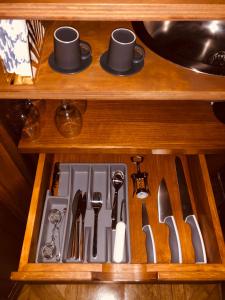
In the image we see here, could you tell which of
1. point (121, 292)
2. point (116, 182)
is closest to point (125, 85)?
point (116, 182)

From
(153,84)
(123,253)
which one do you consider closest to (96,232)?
(123,253)

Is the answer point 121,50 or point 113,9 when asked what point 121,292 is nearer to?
point 121,50

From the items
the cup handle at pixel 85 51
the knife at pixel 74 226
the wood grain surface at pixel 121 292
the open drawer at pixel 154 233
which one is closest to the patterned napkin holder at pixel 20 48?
the cup handle at pixel 85 51

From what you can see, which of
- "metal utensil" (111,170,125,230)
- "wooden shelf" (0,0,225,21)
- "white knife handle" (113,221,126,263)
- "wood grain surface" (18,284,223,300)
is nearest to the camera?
"wooden shelf" (0,0,225,21)

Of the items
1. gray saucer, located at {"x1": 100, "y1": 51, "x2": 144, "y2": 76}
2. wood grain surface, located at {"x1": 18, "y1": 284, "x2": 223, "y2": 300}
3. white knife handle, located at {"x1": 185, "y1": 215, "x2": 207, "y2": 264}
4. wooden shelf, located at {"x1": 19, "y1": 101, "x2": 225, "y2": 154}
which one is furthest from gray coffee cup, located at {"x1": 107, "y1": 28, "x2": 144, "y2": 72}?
wood grain surface, located at {"x1": 18, "y1": 284, "x2": 223, "y2": 300}

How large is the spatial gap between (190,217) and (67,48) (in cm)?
80

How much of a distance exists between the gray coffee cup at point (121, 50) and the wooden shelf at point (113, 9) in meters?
0.14

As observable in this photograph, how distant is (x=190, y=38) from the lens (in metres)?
0.93

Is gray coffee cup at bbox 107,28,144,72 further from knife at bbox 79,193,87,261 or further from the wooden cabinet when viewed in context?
knife at bbox 79,193,87,261

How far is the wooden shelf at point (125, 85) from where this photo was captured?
761mm

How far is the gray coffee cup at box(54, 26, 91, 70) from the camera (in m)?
0.71

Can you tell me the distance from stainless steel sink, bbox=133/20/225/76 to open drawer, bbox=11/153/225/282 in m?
0.43

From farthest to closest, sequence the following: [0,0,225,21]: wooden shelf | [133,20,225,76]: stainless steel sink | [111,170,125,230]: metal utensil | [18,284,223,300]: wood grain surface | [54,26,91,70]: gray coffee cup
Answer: [18,284,223,300]: wood grain surface < [111,170,125,230]: metal utensil < [133,20,225,76]: stainless steel sink < [54,26,91,70]: gray coffee cup < [0,0,225,21]: wooden shelf

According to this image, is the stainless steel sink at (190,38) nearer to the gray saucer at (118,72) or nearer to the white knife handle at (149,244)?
the gray saucer at (118,72)
